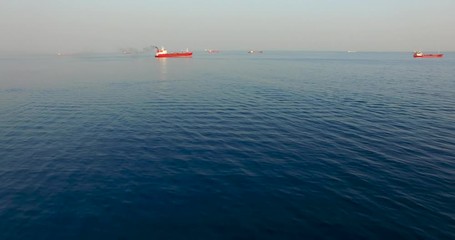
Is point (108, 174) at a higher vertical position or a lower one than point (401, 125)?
lower

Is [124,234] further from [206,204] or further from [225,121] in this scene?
[225,121]

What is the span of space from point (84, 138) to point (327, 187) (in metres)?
32.9

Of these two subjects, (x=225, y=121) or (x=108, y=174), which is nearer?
(x=108, y=174)

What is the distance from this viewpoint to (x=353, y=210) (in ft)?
72.9

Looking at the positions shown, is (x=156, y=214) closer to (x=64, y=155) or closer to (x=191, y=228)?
(x=191, y=228)

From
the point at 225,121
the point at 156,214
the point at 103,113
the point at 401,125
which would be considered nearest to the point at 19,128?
the point at 103,113

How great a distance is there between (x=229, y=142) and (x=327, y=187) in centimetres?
1550

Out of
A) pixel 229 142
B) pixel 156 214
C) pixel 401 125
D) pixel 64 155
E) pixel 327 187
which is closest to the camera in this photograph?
pixel 156 214

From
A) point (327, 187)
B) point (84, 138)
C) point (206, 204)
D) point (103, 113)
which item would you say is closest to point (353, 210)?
point (327, 187)

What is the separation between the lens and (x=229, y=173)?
1141 inches

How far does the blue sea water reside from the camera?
814 inches

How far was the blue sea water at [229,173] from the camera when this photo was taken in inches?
814

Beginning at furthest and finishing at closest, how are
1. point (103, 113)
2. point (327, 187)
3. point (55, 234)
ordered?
point (103, 113), point (327, 187), point (55, 234)

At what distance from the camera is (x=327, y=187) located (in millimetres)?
25766
